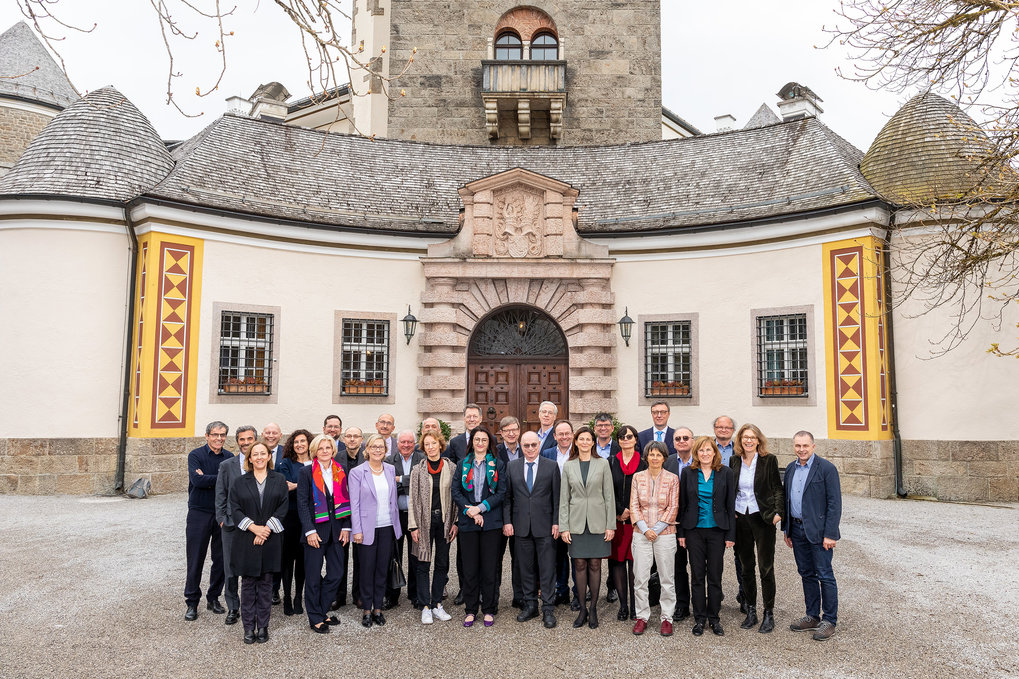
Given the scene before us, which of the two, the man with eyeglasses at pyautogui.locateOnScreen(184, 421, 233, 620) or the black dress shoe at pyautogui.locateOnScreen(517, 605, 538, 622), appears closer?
the black dress shoe at pyautogui.locateOnScreen(517, 605, 538, 622)

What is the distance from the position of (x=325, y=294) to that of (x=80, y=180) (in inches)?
189

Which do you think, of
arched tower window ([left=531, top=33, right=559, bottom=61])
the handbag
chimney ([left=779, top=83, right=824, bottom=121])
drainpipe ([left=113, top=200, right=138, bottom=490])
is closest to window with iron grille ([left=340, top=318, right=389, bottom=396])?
drainpipe ([left=113, top=200, right=138, bottom=490])

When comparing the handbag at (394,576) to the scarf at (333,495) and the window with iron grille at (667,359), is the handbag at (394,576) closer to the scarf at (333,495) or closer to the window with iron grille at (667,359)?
the scarf at (333,495)

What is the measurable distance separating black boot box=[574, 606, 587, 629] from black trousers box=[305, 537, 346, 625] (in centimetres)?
202

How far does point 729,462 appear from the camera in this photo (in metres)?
6.34

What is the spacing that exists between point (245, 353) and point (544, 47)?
1367 cm

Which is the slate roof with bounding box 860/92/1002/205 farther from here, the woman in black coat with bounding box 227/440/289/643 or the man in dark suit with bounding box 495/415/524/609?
the woman in black coat with bounding box 227/440/289/643

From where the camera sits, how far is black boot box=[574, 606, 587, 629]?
236 inches

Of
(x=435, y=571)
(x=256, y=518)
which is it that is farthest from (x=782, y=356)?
(x=256, y=518)

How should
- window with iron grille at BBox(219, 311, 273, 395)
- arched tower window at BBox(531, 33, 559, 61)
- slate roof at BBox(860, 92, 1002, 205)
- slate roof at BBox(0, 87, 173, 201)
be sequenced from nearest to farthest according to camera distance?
slate roof at BBox(0, 87, 173, 201), slate roof at BBox(860, 92, 1002, 205), window with iron grille at BBox(219, 311, 273, 395), arched tower window at BBox(531, 33, 559, 61)

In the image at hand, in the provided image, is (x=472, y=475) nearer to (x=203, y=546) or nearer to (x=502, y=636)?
(x=502, y=636)

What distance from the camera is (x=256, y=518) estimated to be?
230 inches

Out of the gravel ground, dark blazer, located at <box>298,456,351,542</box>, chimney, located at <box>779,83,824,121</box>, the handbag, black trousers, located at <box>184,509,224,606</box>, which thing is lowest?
the gravel ground

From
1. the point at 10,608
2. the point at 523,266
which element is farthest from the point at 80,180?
the point at 10,608
